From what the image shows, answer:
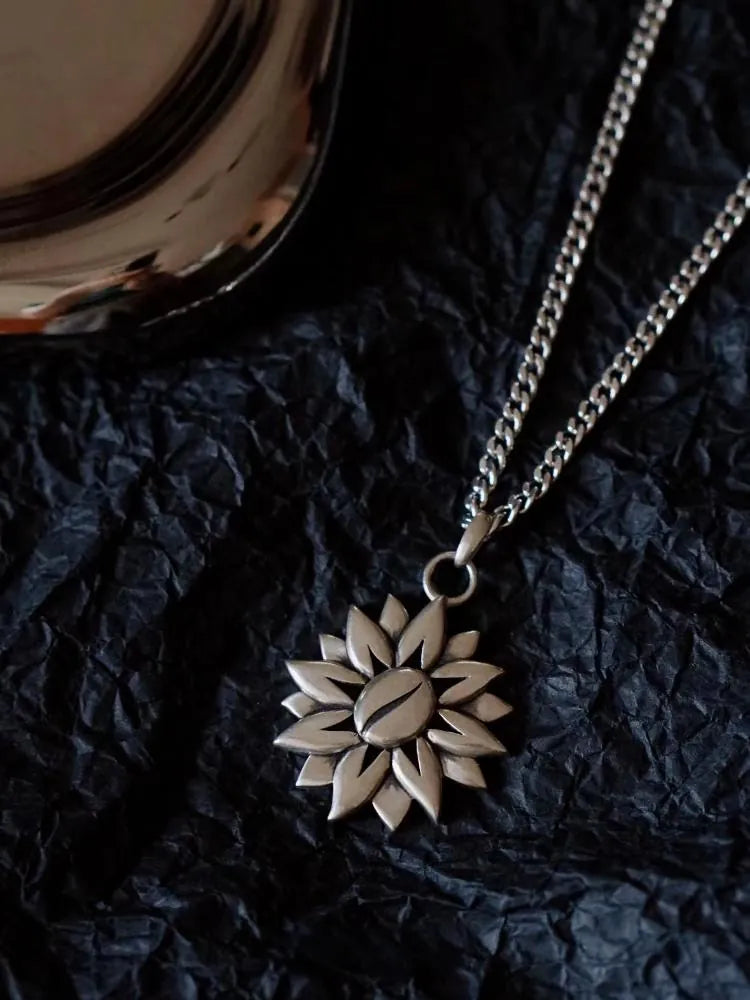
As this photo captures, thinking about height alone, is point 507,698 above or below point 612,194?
below

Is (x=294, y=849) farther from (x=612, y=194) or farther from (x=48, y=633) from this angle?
(x=612, y=194)

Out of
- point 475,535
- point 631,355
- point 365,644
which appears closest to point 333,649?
point 365,644

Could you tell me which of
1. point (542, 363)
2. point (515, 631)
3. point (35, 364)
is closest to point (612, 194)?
point (542, 363)

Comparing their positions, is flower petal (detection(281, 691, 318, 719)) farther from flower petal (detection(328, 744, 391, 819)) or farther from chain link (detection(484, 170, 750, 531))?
chain link (detection(484, 170, 750, 531))

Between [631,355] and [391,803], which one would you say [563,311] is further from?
[391,803]

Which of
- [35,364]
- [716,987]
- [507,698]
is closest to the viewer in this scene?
[716,987]

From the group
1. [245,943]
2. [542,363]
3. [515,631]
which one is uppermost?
[542,363]

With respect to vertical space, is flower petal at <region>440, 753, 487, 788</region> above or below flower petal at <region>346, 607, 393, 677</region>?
below

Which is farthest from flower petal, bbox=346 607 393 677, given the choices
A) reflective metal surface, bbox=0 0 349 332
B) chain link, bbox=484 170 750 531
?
reflective metal surface, bbox=0 0 349 332
